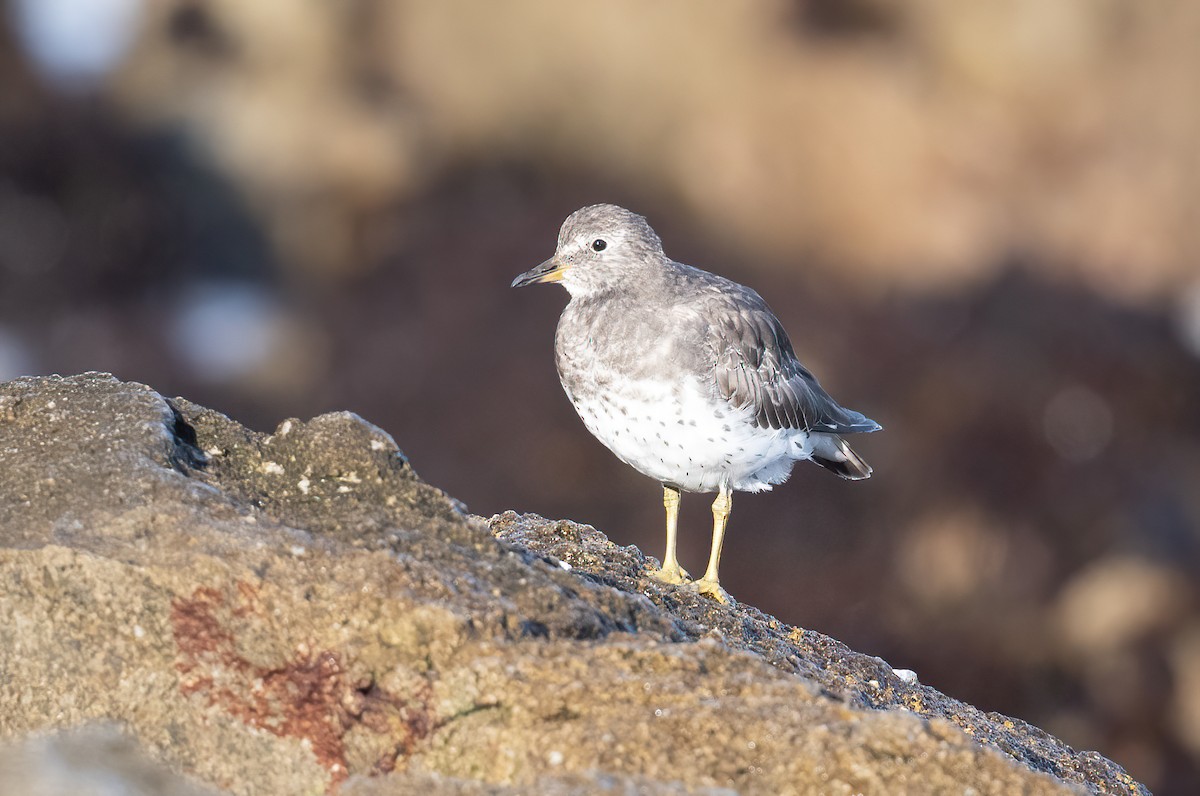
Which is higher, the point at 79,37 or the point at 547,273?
the point at 79,37

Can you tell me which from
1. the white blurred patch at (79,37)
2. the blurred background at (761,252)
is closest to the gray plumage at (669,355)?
the blurred background at (761,252)

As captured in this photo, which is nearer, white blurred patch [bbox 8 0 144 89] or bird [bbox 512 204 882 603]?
bird [bbox 512 204 882 603]

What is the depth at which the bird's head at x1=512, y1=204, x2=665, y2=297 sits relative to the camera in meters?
7.43

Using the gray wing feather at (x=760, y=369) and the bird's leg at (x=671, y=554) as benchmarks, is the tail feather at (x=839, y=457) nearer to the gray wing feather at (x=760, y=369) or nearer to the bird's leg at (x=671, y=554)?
the gray wing feather at (x=760, y=369)

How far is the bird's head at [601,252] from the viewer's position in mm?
7426

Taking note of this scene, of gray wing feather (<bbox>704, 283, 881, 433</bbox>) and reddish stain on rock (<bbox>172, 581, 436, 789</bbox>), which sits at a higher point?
gray wing feather (<bbox>704, 283, 881, 433</bbox>)

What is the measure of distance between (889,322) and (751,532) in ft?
9.65

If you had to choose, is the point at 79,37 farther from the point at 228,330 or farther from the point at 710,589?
the point at 710,589

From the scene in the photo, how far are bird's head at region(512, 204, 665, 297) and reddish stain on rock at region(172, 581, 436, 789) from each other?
3695 mm

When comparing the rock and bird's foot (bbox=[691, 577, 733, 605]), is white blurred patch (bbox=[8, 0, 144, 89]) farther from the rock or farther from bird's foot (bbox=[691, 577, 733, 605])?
the rock

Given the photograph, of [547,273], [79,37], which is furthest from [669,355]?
[79,37]

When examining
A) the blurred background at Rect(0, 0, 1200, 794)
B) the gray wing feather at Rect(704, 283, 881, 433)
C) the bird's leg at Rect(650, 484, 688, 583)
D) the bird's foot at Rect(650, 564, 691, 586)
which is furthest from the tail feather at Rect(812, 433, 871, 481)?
the blurred background at Rect(0, 0, 1200, 794)

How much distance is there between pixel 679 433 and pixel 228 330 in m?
11.5

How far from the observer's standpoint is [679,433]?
6910 mm
